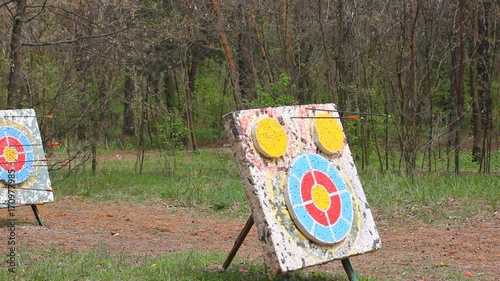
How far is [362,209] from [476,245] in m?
2.47

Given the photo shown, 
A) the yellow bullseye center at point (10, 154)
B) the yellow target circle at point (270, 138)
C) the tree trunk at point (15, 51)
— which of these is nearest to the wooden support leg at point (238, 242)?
the yellow target circle at point (270, 138)

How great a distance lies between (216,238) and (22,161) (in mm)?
2400

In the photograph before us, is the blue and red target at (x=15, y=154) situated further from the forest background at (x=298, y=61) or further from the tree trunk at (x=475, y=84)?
the tree trunk at (x=475, y=84)

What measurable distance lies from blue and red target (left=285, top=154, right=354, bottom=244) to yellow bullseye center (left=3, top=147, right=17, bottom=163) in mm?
4538

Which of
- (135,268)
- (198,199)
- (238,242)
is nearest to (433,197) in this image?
(198,199)

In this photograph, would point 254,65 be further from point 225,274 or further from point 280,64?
point 225,274

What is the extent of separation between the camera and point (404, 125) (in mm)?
13031

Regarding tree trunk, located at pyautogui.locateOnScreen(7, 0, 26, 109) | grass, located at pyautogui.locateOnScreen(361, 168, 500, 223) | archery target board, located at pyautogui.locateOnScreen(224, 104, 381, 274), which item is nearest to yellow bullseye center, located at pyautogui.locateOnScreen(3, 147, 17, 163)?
tree trunk, located at pyautogui.locateOnScreen(7, 0, 26, 109)

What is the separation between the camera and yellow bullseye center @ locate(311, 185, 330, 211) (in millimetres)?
5168

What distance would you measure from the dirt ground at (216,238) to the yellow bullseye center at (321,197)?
108cm

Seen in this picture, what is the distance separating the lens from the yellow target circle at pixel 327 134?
5.45 meters

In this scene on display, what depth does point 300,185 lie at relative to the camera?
16.8 ft

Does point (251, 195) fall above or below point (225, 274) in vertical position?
above

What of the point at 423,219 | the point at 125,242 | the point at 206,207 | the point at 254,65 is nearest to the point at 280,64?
the point at 254,65
